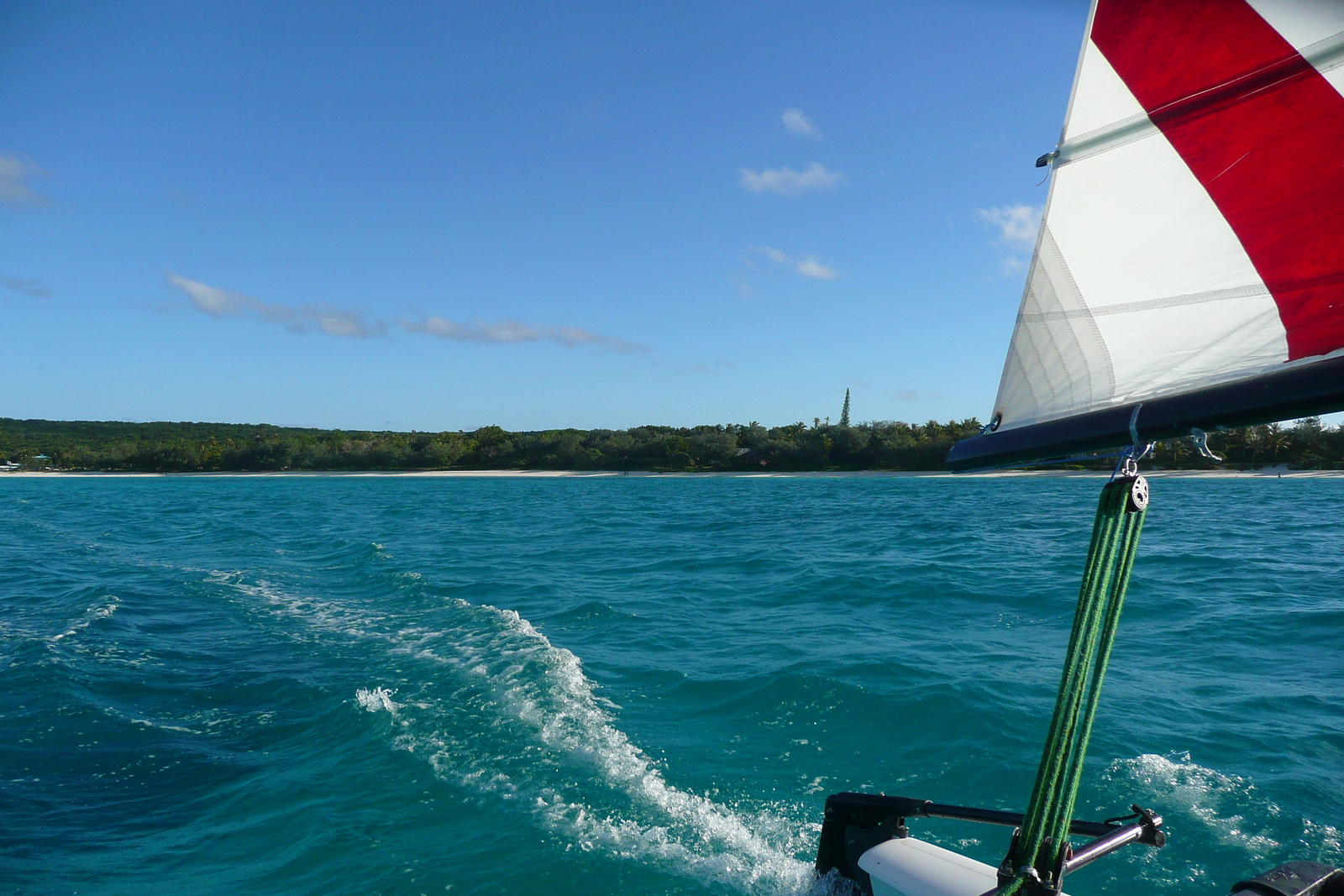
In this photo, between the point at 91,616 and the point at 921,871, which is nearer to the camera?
the point at 921,871

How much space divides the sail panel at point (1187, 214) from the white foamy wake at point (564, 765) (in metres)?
2.71

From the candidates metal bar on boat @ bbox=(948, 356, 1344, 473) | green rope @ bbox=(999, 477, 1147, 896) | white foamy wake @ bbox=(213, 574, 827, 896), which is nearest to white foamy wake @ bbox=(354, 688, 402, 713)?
white foamy wake @ bbox=(213, 574, 827, 896)

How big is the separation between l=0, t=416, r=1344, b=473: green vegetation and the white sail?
58.7 meters

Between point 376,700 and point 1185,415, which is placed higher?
point 1185,415

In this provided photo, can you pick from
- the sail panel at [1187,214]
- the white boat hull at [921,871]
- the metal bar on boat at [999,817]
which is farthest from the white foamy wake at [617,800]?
the sail panel at [1187,214]

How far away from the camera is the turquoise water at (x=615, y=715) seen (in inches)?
193

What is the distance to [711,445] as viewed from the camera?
6856 centimetres

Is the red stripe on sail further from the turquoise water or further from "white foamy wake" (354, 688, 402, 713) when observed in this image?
"white foamy wake" (354, 688, 402, 713)

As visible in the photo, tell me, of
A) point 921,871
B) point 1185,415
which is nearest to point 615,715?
point 921,871

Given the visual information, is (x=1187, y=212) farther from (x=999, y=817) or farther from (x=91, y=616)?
(x=91, y=616)

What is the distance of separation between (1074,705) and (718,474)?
5945cm

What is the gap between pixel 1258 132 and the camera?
6.89ft

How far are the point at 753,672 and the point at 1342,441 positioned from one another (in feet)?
203

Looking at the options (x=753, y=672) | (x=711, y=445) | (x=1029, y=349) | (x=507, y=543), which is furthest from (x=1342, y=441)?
(x=1029, y=349)
